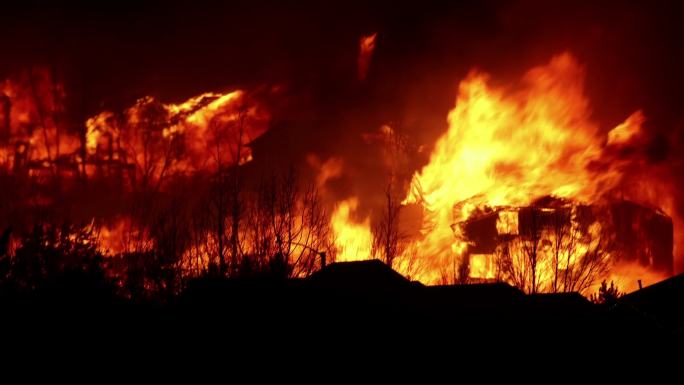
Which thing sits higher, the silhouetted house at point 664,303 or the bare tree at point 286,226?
the bare tree at point 286,226

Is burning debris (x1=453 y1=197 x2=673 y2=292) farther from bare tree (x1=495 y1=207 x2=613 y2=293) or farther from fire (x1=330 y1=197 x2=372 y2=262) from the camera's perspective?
fire (x1=330 y1=197 x2=372 y2=262)

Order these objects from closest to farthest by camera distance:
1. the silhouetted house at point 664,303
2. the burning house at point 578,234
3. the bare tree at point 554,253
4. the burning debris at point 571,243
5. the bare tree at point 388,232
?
the silhouetted house at point 664,303
the bare tree at point 554,253
the burning debris at point 571,243
the burning house at point 578,234
the bare tree at point 388,232

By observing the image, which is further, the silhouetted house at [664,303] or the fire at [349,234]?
the fire at [349,234]

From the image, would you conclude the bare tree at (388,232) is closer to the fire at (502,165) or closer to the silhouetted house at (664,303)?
the fire at (502,165)

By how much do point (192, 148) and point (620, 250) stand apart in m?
35.0

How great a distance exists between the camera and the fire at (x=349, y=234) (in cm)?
4525

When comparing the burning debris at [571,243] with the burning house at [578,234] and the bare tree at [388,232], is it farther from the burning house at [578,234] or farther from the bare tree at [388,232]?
the bare tree at [388,232]

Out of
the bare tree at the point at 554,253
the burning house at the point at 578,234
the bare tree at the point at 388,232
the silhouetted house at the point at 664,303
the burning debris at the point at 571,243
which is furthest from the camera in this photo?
the bare tree at the point at 388,232

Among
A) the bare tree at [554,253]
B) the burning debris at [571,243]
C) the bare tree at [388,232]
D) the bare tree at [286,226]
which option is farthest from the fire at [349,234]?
the bare tree at [554,253]

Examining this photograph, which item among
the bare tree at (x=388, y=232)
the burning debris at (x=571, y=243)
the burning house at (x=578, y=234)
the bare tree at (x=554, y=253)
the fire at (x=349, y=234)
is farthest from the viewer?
the fire at (x=349, y=234)

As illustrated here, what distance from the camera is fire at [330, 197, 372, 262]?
4525cm

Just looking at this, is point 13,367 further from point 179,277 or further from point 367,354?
point 179,277

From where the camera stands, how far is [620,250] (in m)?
40.4

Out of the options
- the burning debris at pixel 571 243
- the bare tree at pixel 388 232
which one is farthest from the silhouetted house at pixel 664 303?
the bare tree at pixel 388 232
